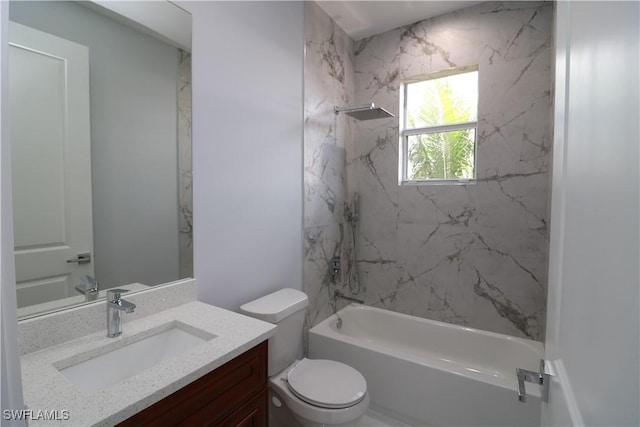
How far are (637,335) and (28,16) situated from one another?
5.77 feet

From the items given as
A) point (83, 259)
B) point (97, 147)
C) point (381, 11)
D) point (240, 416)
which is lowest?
point (240, 416)

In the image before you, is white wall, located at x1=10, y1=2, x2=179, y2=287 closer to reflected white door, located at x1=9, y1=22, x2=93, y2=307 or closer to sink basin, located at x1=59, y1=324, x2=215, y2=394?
reflected white door, located at x1=9, y1=22, x2=93, y2=307

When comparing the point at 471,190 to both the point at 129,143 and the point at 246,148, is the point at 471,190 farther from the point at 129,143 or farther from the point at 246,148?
the point at 129,143

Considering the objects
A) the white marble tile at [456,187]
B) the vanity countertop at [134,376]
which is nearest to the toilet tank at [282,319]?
the vanity countertop at [134,376]

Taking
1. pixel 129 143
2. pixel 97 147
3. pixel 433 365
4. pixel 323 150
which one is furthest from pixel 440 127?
pixel 97 147

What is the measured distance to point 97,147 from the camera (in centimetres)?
124

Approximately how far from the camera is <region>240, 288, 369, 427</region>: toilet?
1515mm

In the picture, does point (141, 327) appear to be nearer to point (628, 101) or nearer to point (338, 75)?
point (628, 101)

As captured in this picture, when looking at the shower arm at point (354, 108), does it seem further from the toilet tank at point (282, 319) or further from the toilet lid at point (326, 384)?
the toilet lid at point (326, 384)

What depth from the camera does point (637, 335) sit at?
34cm

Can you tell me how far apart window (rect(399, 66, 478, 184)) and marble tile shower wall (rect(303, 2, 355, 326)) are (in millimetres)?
574

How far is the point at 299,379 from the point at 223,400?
0.76m

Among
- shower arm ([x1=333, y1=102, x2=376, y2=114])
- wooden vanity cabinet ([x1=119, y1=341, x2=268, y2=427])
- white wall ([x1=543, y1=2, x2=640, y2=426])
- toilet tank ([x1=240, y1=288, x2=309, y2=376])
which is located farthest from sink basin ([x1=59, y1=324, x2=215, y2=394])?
shower arm ([x1=333, y1=102, x2=376, y2=114])

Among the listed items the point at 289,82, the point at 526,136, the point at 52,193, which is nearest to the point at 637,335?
the point at 52,193
